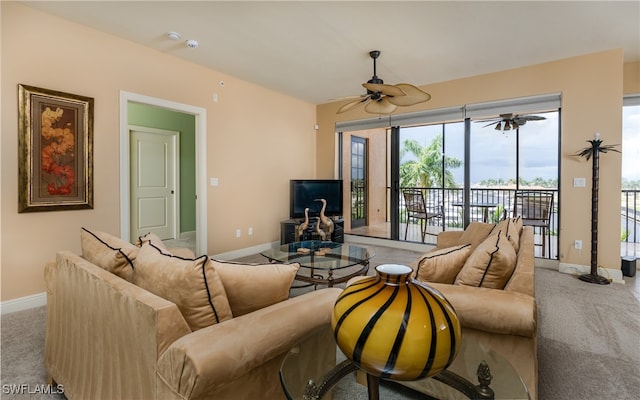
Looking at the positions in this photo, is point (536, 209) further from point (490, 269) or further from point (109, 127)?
point (109, 127)

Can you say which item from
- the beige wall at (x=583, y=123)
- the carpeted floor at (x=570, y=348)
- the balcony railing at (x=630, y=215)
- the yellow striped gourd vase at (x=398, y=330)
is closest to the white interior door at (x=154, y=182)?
the carpeted floor at (x=570, y=348)

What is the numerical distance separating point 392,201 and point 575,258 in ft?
8.51

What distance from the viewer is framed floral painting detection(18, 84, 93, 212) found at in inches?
107

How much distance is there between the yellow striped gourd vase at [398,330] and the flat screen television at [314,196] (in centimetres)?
446

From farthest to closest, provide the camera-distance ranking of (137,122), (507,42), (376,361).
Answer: (137,122) → (507,42) → (376,361)

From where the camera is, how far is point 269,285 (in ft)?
4.07

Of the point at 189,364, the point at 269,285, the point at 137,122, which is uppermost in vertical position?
the point at 137,122

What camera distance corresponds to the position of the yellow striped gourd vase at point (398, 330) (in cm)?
78

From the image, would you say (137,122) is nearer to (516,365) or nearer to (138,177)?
(138,177)

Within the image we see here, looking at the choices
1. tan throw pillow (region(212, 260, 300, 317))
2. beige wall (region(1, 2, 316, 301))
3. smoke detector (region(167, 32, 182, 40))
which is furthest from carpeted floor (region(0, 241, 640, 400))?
smoke detector (region(167, 32, 182, 40))

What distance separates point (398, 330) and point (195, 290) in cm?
71

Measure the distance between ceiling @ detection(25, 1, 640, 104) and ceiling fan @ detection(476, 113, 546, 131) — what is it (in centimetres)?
75

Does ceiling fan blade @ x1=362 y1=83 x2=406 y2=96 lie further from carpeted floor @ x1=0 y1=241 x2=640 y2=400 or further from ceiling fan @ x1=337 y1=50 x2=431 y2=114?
carpeted floor @ x1=0 y1=241 x2=640 y2=400

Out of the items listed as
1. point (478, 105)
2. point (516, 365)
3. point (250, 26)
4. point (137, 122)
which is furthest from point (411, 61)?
point (137, 122)
